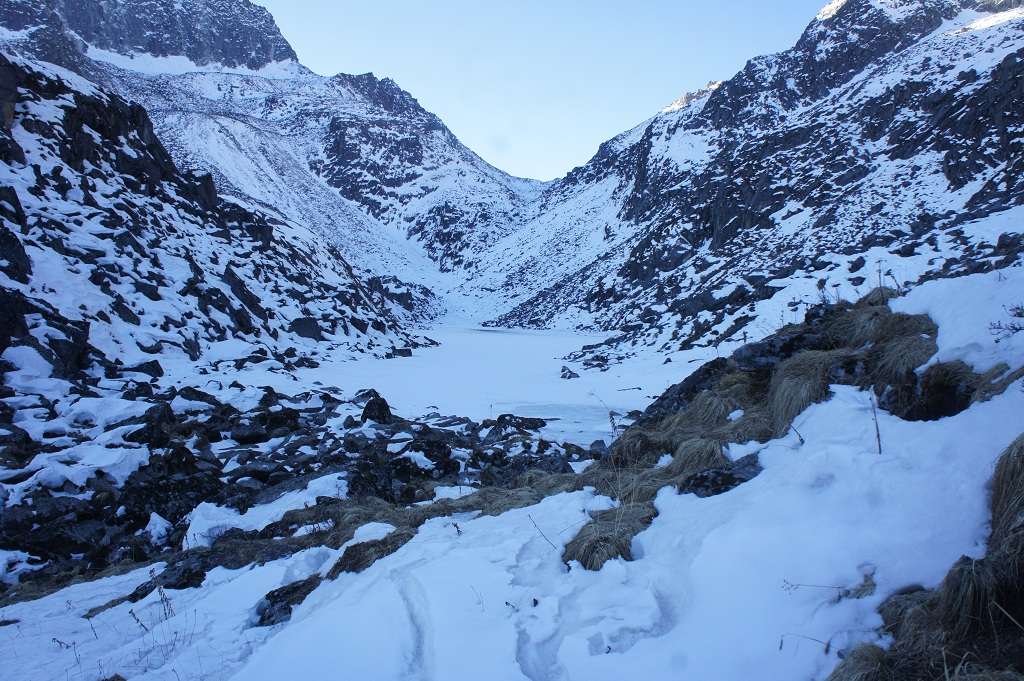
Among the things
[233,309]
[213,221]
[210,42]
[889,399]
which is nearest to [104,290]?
[233,309]

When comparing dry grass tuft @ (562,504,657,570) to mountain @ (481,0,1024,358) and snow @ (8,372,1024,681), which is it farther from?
mountain @ (481,0,1024,358)

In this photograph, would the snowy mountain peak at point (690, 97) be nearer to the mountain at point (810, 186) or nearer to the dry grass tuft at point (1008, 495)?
the mountain at point (810, 186)

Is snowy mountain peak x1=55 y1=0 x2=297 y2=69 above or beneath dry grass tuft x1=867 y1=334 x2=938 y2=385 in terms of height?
above

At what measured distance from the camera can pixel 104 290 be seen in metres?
15.7

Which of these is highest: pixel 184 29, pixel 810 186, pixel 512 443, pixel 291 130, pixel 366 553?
pixel 184 29

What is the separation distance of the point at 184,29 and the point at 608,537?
16050cm

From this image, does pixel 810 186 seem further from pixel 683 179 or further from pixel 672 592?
pixel 672 592

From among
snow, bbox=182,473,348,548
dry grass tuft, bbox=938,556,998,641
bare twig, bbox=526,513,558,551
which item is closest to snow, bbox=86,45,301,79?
snow, bbox=182,473,348,548

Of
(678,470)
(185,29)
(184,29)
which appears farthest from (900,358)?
(185,29)

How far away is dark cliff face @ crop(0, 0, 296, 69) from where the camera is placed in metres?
113

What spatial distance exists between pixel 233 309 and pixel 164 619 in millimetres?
17630

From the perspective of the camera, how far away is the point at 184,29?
124 m

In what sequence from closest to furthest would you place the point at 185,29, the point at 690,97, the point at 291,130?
1. the point at 690,97
2. the point at 291,130
3. the point at 185,29

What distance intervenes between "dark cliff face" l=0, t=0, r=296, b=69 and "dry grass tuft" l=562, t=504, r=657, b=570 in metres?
139
